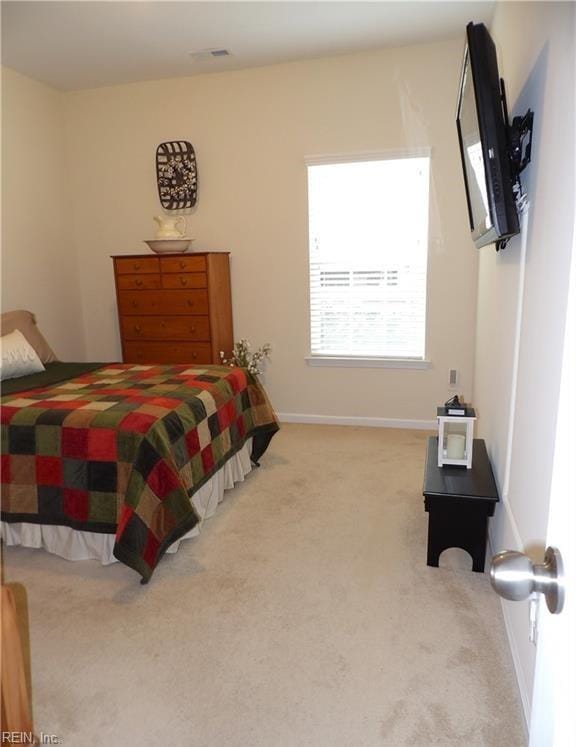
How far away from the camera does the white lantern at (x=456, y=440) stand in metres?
2.38

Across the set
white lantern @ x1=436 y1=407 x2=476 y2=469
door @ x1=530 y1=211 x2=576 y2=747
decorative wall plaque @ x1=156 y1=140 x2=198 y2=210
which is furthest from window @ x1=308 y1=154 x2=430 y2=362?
door @ x1=530 y1=211 x2=576 y2=747

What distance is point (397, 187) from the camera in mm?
3846

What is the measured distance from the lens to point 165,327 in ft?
13.3

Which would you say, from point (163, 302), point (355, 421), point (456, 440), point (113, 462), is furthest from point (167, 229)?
point (456, 440)

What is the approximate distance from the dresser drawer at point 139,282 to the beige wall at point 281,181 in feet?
1.91

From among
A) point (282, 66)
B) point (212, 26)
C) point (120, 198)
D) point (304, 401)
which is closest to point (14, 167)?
point (120, 198)

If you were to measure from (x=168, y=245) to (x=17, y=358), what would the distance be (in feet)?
4.89

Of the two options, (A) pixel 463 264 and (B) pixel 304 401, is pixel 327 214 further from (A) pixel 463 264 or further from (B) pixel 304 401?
(B) pixel 304 401

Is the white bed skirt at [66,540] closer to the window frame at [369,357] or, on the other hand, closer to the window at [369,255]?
A: the window frame at [369,357]

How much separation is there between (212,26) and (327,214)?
1.47 meters

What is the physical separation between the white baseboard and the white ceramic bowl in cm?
162

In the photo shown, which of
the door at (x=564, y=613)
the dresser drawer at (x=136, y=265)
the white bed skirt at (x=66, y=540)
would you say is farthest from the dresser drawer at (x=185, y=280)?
the door at (x=564, y=613)

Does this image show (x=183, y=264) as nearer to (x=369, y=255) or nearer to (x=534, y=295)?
(x=369, y=255)

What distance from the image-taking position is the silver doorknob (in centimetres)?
65
